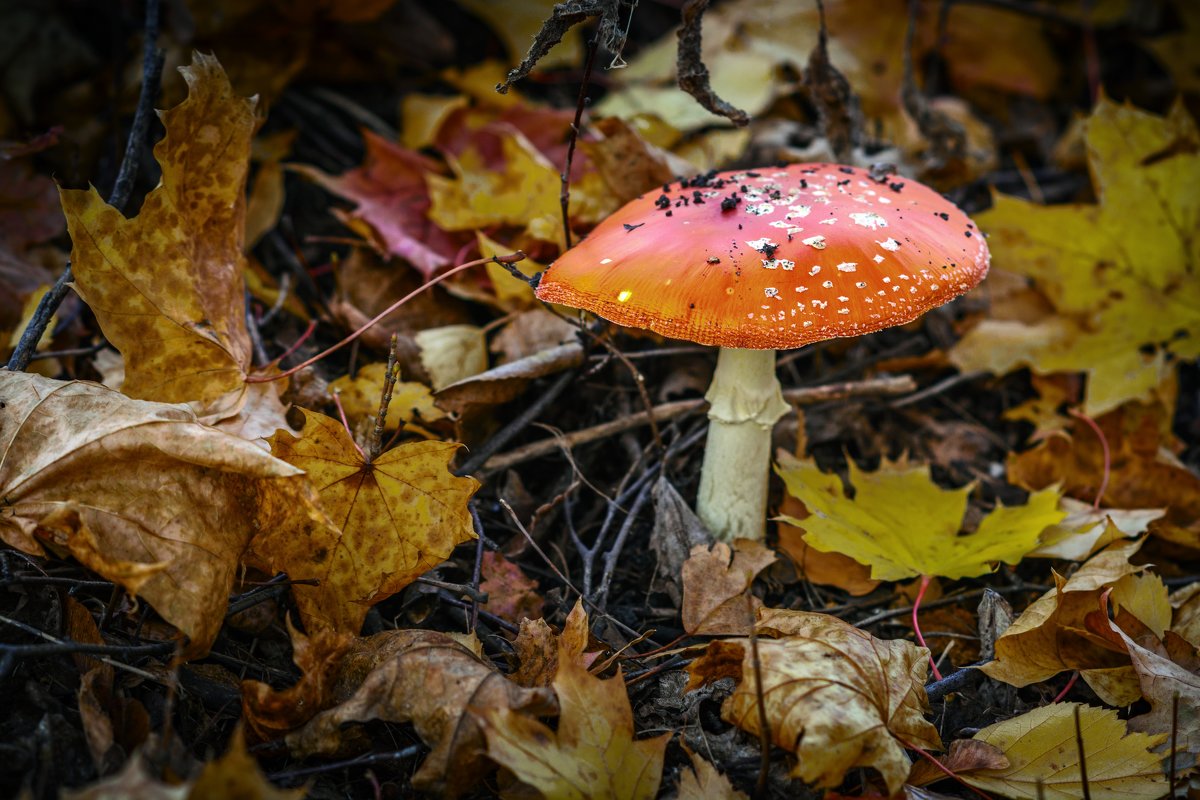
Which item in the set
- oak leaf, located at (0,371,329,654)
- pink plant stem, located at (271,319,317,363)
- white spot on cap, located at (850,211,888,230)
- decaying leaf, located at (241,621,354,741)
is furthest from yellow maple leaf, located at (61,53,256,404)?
white spot on cap, located at (850,211,888,230)

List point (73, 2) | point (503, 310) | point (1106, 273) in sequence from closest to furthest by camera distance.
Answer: point (503, 310), point (1106, 273), point (73, 2)

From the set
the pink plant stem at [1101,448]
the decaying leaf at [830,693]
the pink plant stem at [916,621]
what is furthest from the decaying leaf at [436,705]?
the pink plant stem at [1101,448]

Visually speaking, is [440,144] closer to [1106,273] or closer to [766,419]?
[766,419]

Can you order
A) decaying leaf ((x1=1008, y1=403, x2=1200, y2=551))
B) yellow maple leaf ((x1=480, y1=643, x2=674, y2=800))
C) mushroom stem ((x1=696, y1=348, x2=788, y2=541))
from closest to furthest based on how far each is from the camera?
yellow maple leaf ((x1=480, y1=643, x2=674, y2=800)), mushroom stem ((x1=696, y1=348, x2=788, y2=541)), decaying leaf ((x1=1008, y1=403, x2=1200, y2=551))

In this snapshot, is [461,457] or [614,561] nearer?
[614,561]

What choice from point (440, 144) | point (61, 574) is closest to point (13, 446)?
point (61, 574)

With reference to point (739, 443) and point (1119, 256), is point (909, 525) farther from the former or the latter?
point (1119, 256)

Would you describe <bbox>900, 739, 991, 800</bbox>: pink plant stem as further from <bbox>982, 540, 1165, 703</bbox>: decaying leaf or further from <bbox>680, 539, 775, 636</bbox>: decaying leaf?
<bbox>680, 539, 775, 636</bbox>: decaying leaf
